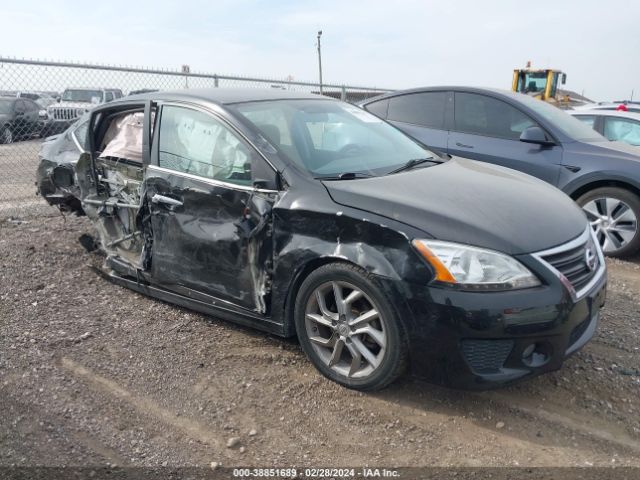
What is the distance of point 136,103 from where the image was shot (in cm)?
419

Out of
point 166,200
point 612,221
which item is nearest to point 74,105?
point 166,200

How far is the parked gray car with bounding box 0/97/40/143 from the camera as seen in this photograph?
14973 mm

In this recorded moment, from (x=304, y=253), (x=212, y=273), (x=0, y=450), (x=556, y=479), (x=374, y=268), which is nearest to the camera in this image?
(x=556, y=479)

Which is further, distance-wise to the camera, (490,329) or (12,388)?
(12,388)

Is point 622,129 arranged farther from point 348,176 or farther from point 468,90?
point 348,176

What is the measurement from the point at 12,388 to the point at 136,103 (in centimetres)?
222

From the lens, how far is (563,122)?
6086mm

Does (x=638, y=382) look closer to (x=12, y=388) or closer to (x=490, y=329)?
(x=490, y=329)

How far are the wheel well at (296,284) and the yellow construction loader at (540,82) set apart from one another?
19.2 m

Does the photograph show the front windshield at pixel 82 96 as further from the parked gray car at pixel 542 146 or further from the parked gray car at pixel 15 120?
the parked gray car at pixel 542 146

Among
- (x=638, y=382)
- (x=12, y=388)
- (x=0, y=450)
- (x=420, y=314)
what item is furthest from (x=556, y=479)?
(x=12, y=388)

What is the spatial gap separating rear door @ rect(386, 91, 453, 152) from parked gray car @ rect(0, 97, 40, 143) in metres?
11.7

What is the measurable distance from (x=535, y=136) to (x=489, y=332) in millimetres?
3734

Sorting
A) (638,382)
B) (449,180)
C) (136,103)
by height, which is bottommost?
(638,382)
